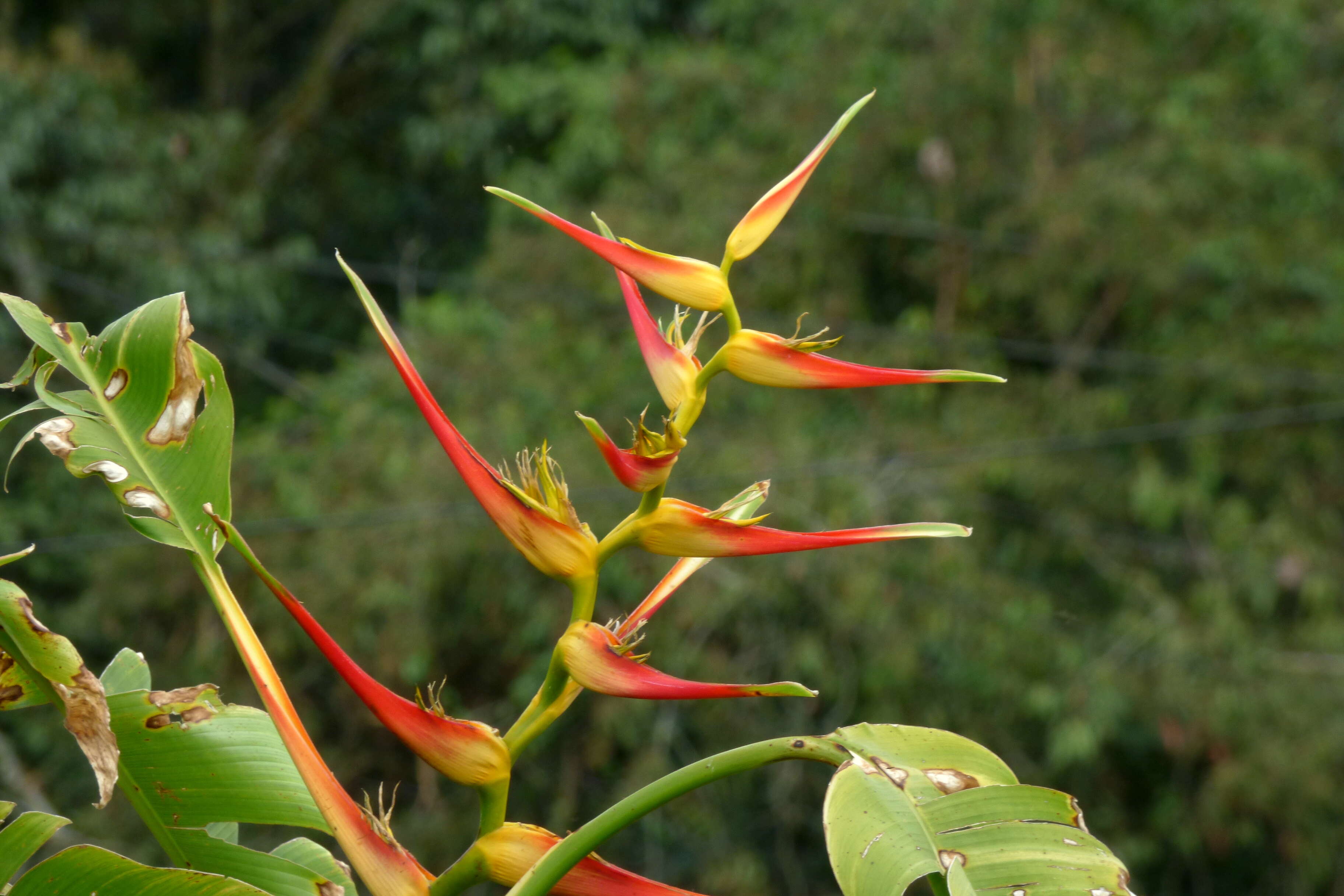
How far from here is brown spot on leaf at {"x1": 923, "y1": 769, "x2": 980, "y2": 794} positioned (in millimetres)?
343

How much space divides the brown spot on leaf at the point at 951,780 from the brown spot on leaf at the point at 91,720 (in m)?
0.23

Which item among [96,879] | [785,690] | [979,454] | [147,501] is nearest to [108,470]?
[147,501]

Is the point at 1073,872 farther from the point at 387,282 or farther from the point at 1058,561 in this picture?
the point at 387,282

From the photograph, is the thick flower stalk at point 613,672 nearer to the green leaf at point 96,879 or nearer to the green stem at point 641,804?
the green stem at point 641,804

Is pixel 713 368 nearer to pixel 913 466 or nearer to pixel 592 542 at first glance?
pixel 592 542

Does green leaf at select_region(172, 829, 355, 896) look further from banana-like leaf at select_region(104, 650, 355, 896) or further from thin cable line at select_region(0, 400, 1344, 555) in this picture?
thin cable line at select_region(0, 400, 1344, 555)

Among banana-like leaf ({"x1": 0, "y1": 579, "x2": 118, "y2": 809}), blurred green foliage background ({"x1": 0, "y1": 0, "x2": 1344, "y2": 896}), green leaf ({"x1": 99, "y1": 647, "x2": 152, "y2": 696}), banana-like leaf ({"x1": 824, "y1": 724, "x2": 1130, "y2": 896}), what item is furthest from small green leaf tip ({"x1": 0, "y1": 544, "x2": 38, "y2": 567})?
blurred green foliage background ({"x1": 0, "y1": 0, "x2": 1344, "y2": 896})

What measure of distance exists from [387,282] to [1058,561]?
2681mm

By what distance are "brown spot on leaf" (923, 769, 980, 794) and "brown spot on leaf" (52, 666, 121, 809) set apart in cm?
23

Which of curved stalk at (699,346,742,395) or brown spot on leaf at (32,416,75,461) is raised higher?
curved stalk at (699,346,742,395)

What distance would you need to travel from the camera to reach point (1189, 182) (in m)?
2.81

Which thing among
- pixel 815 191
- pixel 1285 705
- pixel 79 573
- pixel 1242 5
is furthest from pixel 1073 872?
pixel 79 573

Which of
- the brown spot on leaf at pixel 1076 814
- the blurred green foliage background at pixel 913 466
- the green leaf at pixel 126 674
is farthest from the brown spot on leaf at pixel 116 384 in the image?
the blurred green foliage background at pixel 913 466

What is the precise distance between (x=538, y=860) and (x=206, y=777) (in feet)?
0.51
